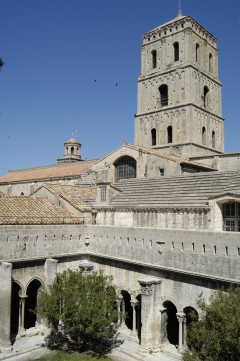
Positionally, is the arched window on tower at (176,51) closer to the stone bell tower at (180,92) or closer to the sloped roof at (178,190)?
the stone bell tower at (180,92)

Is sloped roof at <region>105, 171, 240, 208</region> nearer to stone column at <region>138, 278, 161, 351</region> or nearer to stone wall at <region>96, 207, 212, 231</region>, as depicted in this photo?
stone wall at <region>96, 207, 212, 231</region>

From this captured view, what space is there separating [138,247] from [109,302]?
335cm

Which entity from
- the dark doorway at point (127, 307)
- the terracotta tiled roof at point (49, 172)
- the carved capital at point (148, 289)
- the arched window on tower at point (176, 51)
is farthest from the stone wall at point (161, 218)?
the arched window on tower at point (176, 51)

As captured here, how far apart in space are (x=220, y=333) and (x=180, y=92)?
30.2 m

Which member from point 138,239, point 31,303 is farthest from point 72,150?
point 138,239

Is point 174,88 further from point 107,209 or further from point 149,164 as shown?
point 107,209

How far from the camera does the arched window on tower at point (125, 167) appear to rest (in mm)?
29834

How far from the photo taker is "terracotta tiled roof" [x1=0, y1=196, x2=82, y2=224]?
65.5 feet

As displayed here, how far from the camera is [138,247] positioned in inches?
766

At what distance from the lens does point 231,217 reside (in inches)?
672

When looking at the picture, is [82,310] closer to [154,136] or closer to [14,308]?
[14,308]

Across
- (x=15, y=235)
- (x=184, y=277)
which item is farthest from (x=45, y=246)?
(x=184, y=277)

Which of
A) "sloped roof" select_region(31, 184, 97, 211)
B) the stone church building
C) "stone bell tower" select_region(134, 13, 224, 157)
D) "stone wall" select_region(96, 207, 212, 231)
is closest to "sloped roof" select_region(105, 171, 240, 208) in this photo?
the stone church building

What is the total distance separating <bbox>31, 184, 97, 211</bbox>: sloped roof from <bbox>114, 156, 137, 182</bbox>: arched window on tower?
4.25m
